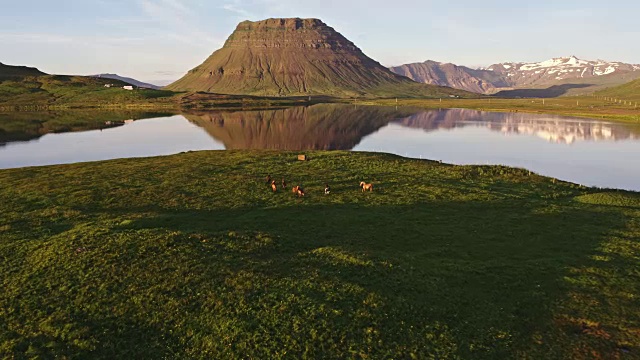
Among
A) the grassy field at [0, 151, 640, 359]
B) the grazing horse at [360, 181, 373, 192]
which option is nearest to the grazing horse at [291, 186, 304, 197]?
the grassy field at [0, 151, 640, 359]

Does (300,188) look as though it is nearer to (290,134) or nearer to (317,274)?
(317,274)

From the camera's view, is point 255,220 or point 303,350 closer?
point 303,350

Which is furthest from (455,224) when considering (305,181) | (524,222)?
(305,181)

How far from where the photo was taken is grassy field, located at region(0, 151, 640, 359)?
19359 mm

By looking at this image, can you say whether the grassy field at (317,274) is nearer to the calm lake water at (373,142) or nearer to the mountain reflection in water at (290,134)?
the calm lake water at (373,142)

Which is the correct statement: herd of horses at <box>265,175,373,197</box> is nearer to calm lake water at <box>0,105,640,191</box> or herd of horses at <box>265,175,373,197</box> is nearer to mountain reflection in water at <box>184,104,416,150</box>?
calm lake water at <box>0,105,640,191</box>

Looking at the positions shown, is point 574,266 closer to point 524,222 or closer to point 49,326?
point 524,222

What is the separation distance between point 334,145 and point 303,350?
84916mm

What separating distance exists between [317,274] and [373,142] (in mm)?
85309

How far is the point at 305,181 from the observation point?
50.1 m

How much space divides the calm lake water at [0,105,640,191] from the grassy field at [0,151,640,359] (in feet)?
115

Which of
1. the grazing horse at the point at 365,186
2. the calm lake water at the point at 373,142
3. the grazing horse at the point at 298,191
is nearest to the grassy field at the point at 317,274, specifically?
the grazing horse at the point at 298,191

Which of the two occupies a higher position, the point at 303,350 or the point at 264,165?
the point at 264,165

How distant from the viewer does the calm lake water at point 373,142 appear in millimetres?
76000
